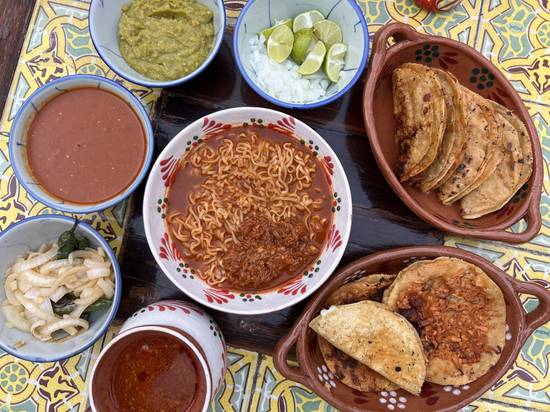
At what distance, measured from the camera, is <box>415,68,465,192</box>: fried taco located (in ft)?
8.55

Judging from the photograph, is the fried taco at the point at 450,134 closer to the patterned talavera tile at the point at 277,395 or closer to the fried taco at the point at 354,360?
the fried taco at the point at 354,360

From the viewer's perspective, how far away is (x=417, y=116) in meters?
2.72

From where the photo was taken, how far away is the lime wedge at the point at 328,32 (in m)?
2.86

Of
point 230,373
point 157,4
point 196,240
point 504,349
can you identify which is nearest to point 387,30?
point 157,4

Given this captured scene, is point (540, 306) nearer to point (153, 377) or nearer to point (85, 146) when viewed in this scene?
point (153, 377)

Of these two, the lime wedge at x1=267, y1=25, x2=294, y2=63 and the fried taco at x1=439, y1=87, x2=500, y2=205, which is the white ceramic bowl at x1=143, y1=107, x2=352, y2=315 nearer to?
the lime wedge at x1=267, y1=25, x2=294, y2=63

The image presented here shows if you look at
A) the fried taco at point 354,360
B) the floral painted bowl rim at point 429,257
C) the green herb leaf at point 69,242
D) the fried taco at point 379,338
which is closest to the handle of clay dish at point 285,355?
the floral painted bowl rim at point 429,257

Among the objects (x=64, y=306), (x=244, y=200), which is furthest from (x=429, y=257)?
(x=64, y=306)

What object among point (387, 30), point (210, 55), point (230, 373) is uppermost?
point (387, 30)

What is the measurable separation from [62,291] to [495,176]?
2.46m

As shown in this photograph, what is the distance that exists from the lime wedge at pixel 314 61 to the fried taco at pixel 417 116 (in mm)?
428

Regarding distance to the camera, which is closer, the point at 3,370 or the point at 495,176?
the point at 495,176

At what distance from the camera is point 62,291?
9.05 ft

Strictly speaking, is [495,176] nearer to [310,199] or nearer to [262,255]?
[310,199]
